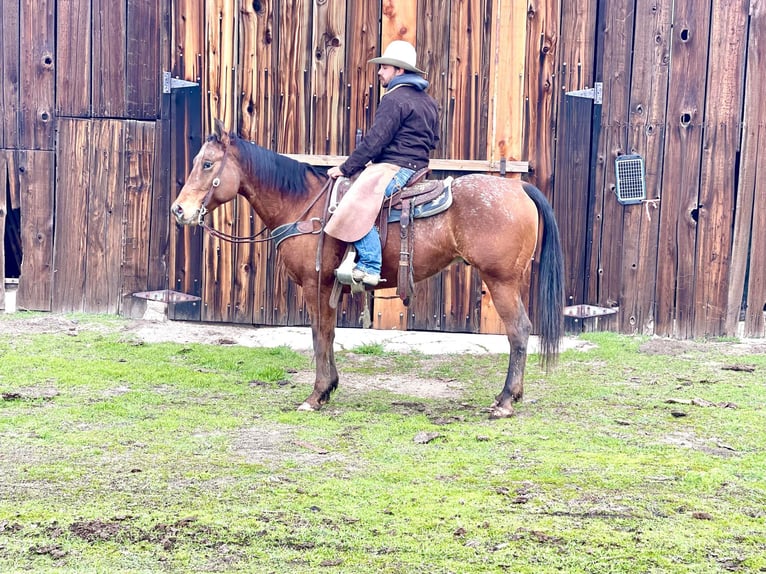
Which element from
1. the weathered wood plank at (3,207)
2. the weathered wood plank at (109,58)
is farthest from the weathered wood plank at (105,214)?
the weathered wood plank at (3,207)

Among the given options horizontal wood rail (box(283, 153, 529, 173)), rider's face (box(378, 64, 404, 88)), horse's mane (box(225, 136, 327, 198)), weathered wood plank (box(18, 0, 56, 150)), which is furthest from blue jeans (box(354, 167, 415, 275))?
weathered wood plank (box(18, 0, 56, 150))

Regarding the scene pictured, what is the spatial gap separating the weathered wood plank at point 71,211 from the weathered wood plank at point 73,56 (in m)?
0.21

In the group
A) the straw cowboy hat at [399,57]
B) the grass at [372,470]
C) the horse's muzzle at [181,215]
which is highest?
the straw cowboy hat at [399,57]

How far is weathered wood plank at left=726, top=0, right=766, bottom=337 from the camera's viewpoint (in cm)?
855

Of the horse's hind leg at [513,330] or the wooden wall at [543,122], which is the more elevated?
the wooden wall at [543,122]

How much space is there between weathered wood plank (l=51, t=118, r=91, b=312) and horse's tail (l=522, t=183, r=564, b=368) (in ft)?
16.8

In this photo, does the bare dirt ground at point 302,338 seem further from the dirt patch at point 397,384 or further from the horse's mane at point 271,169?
the horse's mane at point 271,169

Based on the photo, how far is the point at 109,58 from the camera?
9266 mm

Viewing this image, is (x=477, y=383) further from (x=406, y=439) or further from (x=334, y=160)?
(x=334, y=160)

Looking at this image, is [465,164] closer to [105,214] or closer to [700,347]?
[700,347]

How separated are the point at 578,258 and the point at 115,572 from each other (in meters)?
6.29

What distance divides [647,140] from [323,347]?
420cm

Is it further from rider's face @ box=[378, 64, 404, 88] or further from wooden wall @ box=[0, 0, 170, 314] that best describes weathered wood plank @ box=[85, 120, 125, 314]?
rider's face @ box=[378, 64, 404, 88]

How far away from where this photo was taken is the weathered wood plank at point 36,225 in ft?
30.8
